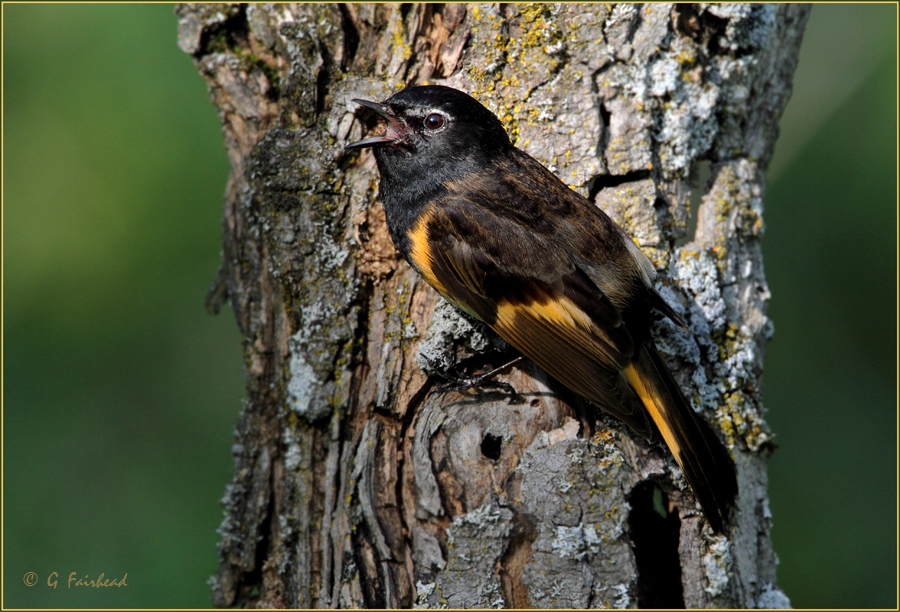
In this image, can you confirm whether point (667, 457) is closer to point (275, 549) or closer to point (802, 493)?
point (275, 549)

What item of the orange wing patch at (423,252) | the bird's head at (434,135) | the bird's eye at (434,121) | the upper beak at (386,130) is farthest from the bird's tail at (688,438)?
the upper beak at (386,130)

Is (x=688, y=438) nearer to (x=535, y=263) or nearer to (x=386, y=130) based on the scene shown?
(x=535, y=263)

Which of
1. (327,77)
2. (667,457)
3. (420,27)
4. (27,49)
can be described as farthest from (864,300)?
(27,49)

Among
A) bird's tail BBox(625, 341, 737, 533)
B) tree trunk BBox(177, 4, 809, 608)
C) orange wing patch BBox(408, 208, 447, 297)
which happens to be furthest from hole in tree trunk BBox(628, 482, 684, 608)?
orange wing patch BBox(408, 208, 447, 297)

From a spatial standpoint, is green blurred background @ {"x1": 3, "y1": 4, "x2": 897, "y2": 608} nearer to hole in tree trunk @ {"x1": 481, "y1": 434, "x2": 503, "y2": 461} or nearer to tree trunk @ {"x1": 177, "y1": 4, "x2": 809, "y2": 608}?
tree trunk @ {"x1": 177, "y1": 4, "x2": 809, "y2": 608}

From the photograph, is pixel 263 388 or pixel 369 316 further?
pixel 263 388

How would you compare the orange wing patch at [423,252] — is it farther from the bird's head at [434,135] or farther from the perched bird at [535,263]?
the bird's head at [434,135]
